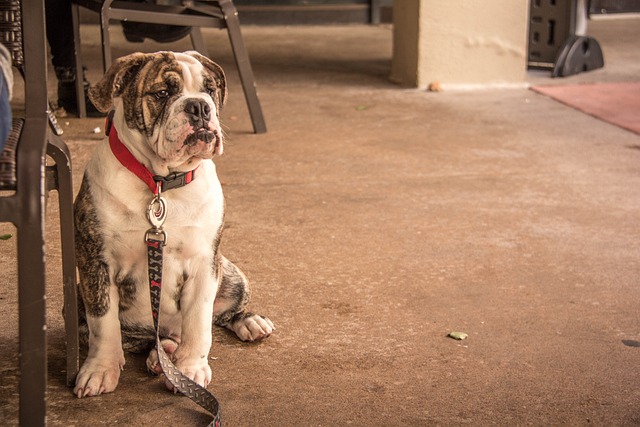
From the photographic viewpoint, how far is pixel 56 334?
3119 mm

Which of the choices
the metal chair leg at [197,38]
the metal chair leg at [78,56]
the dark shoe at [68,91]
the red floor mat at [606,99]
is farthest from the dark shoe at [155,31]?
the red floor mat at [606,99]

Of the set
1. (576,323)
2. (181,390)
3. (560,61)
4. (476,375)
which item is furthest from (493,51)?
(181,390)

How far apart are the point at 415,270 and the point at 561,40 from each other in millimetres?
5095

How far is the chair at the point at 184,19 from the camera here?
5.31 meters

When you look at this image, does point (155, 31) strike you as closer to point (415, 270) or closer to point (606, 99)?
point (415, 270)

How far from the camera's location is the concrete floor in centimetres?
271

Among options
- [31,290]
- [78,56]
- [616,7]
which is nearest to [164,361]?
[31,290]

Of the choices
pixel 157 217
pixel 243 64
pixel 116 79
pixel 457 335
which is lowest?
pixel 457 335

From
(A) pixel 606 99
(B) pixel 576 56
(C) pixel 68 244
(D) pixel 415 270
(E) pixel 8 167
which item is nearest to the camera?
(E) pixel 8 167

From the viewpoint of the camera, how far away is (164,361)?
263 cm

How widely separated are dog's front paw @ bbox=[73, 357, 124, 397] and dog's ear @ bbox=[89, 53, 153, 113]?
0.72 meters

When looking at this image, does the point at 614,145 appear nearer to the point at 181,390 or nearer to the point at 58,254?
the point at 58,254

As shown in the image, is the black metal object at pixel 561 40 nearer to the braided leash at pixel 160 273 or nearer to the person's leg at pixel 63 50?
the person's leg at pixel 63 50

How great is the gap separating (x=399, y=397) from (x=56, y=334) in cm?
116
